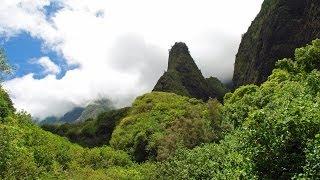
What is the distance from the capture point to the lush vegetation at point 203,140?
3269 cm

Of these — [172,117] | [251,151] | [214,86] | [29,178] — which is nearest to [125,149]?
[172,117]

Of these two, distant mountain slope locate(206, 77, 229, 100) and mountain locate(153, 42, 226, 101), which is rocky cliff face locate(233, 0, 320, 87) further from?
distant mountain slope locate(206, 77, 229, 100)

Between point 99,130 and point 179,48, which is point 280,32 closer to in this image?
point 99,130

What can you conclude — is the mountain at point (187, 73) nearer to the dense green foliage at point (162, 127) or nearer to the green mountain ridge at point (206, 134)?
the green mountain ridge at point (206, 134)

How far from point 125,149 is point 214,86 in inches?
3689

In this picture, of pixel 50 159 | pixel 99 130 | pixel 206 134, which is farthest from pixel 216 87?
pixel 50 159

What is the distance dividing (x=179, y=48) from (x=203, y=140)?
110 metres

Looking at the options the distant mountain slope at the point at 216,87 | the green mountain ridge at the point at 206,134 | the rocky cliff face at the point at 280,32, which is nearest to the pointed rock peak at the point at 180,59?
the distant mountain slope at the point at 216,87

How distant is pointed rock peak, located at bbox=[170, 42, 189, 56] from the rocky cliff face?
43.0 meters

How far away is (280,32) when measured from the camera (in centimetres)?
11400

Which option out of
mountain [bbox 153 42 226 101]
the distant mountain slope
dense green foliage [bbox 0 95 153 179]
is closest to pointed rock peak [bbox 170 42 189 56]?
mountain [bbox 153 42 226 101]

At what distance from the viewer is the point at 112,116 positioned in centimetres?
11400

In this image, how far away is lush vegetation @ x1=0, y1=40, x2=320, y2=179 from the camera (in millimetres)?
32688

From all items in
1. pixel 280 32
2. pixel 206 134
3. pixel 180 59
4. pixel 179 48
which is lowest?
pixel 206 134
